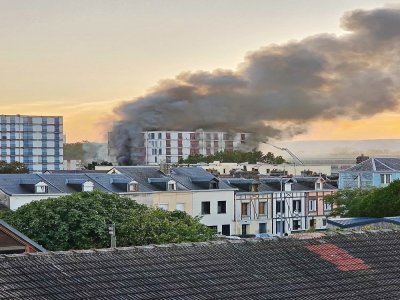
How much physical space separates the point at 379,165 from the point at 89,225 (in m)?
56.5

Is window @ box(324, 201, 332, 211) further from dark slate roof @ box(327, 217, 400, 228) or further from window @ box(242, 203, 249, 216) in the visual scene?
dark slate roof @ box(327, 217, 400, 228)

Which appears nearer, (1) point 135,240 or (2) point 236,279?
(2) point 236,279

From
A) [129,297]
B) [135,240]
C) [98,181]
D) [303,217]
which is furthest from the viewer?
[303,217]

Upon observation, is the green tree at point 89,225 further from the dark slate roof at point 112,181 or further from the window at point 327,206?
the window at point 327,206

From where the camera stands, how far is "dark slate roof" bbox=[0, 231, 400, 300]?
21.8m

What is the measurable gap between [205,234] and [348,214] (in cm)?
2242

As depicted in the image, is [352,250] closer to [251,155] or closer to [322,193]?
[322,193]

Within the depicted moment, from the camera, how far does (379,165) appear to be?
101062 mm

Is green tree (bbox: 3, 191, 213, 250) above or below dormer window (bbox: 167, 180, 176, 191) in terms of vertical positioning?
below

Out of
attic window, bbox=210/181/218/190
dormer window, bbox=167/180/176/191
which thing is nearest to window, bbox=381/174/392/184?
attic window, bbox=210/181/218/190

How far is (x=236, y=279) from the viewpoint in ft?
78.7

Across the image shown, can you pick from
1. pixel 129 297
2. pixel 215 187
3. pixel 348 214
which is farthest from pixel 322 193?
pixel 129 297

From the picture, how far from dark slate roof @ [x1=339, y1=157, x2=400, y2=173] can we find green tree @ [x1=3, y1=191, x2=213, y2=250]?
166ft

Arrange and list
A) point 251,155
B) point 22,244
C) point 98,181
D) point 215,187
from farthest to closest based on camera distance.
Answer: point 251,155 → point 215,187 → point 98,181 → point 22,244
